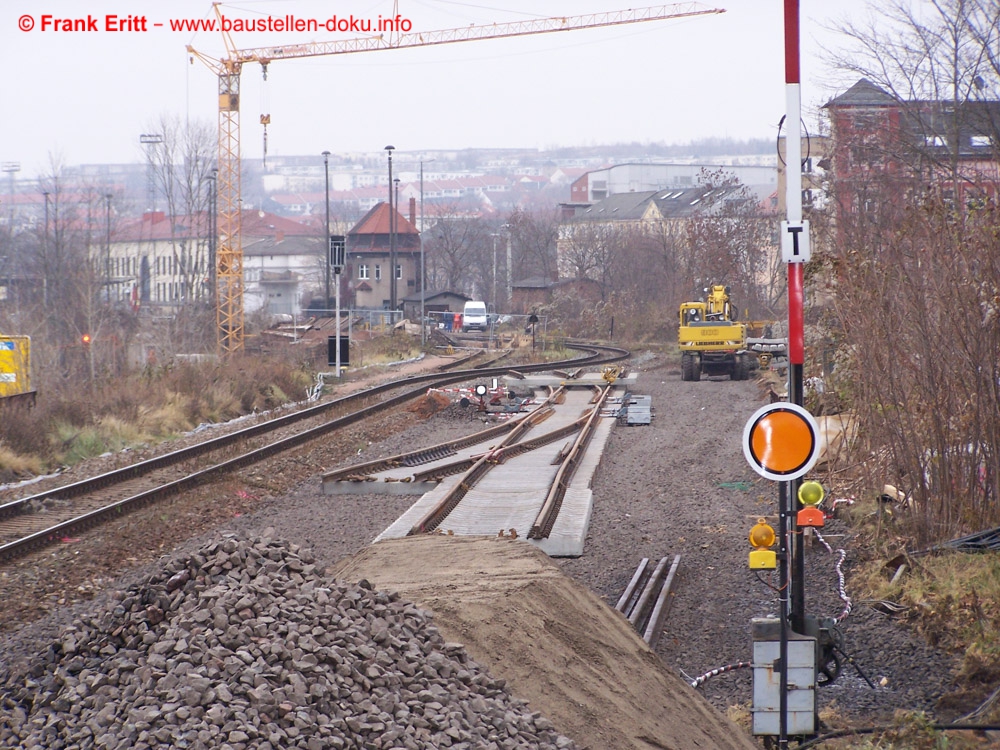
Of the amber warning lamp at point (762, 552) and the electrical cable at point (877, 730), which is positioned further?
the electrical cable at point (877, 730)

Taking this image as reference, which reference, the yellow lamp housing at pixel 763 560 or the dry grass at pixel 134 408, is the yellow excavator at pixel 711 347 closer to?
the dry grass at pixel 134 408

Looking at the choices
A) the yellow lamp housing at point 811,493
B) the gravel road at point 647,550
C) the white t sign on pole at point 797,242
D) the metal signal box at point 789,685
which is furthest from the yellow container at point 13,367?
the yellow lamp housing at point 811,493

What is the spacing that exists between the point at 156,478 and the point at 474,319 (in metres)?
49.3

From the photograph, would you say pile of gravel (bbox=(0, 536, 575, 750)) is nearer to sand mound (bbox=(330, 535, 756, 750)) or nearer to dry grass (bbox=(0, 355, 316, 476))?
sand mound (bbox=(330, 535, 756, 750))

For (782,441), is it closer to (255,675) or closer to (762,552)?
(762,552)

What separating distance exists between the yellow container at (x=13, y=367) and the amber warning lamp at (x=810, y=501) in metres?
18.4

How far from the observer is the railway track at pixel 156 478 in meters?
11.8

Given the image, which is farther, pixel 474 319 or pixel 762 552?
pixel 474 319

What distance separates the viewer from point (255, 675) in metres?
4.66

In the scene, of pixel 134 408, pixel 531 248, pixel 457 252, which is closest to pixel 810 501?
pixel 134 408

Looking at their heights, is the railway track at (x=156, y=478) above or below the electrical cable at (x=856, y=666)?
above

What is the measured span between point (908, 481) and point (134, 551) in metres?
8.09

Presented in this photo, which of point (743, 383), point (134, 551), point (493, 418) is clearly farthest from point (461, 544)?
point (743, 383)

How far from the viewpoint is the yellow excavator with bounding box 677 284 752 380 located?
32375 millimetres
